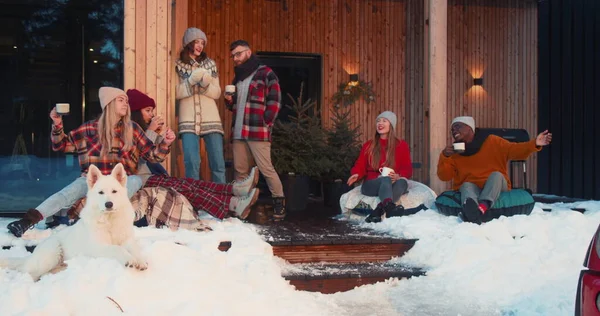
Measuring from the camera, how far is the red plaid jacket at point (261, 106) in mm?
6230

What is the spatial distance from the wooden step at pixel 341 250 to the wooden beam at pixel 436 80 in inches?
91.1

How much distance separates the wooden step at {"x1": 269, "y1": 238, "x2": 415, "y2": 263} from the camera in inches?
191

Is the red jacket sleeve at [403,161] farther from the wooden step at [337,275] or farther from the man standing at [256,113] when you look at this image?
the wooden step at [337,275]

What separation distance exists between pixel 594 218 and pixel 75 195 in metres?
4.82

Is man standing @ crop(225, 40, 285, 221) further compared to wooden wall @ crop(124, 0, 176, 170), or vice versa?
man standing @ crop(225, 40, 285, 221)

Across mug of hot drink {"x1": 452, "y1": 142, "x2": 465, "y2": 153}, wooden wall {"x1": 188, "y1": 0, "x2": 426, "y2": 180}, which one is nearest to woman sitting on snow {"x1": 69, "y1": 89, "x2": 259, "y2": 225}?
mug of hot drink {"x1": 452, "y1": 142, "x2": 465, "y2": 153}

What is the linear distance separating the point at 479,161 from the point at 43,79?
530cm

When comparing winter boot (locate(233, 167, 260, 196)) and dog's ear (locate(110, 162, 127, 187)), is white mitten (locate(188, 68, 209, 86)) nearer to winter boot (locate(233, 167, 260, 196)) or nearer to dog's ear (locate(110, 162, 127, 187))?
winter boot (locate(233, 167, 260, 196))

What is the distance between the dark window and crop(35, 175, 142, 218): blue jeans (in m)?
2.34

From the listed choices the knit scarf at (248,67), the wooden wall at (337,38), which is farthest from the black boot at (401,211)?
the wooden wall at (337,38)

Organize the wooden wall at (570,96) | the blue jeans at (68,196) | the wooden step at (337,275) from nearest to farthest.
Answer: the wooden step at (337,275) → the blue jeans at (68,196) → the wooden wall at (570,96)

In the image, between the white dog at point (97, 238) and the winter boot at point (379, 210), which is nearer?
the white dog at point (97, 238)

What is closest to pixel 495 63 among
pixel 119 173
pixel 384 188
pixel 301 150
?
pixel 301 150

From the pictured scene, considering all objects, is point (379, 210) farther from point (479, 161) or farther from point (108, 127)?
point (108, 127)
